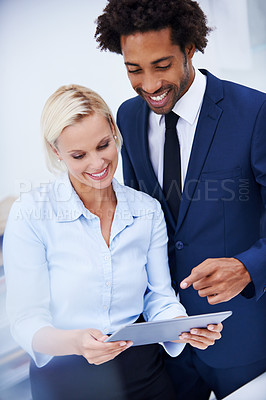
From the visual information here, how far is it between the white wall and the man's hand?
58cm

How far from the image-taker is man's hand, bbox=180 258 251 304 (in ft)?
4.66

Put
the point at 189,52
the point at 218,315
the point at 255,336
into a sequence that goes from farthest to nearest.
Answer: the point at 255,336 < the point at 189,52 < the point at 218,315

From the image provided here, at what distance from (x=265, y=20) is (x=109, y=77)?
28.8 inches

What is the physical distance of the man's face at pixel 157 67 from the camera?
4.51ft

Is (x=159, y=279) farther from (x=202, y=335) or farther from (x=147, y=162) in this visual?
(x=147, y=162)

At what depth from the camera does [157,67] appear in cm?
141

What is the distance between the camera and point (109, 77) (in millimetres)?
1523

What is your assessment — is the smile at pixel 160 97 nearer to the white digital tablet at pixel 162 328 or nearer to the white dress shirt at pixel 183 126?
the white dress shirt at pixel 183 126

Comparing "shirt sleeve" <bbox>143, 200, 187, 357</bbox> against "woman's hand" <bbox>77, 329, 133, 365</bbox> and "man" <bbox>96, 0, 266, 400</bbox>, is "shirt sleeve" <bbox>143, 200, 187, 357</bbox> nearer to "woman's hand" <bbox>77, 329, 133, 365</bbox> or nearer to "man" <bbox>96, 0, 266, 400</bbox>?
"man" <bbox>96, 0, 266, 400</bbox>

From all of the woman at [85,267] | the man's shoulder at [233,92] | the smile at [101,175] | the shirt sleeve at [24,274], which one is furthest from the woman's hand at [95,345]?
the man's shoulder at [233,92]

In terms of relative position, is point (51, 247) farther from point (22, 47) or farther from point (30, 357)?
point (22, 47)

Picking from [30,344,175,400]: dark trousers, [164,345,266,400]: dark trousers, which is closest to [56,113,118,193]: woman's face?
[30,344,175,400]: dark trousers

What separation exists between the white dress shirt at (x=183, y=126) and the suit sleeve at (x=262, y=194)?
0.21 m

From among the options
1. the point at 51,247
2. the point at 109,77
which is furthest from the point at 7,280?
the point at 109,77
